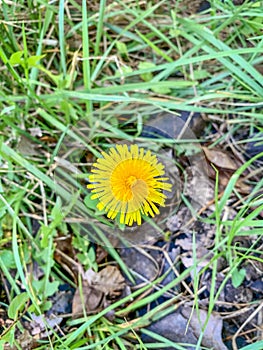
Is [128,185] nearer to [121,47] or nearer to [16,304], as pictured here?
[16,304]

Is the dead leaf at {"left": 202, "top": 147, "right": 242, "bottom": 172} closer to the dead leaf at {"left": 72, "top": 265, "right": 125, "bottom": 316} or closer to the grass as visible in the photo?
the grass

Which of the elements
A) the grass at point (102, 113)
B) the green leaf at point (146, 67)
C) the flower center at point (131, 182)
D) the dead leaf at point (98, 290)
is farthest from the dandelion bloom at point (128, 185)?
the green leaf at point (146, 67)

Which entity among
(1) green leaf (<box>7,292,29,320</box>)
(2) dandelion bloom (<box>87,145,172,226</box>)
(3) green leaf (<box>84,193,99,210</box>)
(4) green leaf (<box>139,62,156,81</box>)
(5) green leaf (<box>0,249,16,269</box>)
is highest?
(4) green leaf (<box>139,62,156,81</box>)

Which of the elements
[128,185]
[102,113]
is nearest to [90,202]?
[128,185]

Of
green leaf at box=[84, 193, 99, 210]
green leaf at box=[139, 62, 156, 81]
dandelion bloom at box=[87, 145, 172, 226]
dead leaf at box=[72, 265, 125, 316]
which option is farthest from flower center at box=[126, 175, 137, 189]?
green leaf at box=[139, 62, 156, 81]

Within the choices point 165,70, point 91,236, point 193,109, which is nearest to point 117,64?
point 165,70

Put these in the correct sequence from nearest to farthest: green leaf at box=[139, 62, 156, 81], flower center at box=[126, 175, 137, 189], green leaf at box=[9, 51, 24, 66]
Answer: flower center at box=[126, 175, 137, 189]
green leaf at box=[9, 51, 24, 66]
green leaf at box=[139, 62, 156, 81]

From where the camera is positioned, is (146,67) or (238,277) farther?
(146,67)
